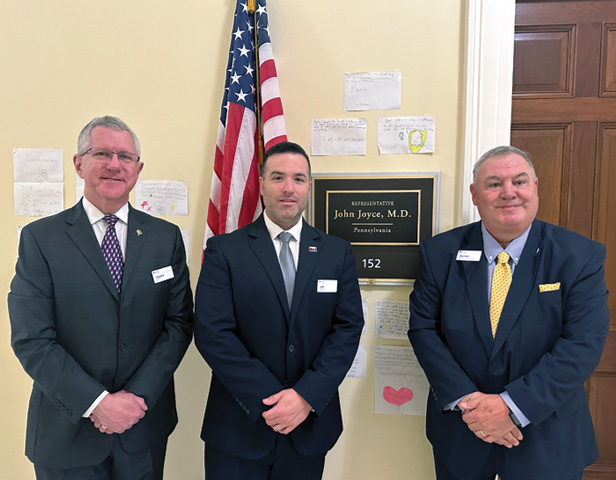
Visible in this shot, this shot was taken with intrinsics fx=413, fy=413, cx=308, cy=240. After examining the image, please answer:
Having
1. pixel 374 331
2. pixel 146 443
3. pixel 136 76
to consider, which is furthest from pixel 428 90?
pixel 146 443

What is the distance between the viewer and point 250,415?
1.48 meters

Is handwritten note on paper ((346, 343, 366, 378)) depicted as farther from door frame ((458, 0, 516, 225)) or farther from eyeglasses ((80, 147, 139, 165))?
eyeglasses ((80, 147, 139, 165))

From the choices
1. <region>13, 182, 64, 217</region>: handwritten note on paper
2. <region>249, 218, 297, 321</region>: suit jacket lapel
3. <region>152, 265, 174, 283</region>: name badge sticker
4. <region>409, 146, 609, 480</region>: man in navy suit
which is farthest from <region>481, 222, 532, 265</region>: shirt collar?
<region>13, 182, 64, 217</region>: handwritten note on paper

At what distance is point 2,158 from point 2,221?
34cm

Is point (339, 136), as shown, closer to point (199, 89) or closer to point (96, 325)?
point (199, 89)

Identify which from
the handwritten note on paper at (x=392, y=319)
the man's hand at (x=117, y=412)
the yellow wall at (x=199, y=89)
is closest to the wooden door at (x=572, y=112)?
the yellow wall at (x=199, y=89)

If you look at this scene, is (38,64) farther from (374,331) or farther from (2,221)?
(374,331)

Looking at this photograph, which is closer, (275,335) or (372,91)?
(275,335)

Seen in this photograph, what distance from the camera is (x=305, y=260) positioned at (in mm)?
1589

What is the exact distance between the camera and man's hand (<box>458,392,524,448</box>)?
1.44 m

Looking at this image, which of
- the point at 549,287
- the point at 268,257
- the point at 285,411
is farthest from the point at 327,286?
the point at 549,287

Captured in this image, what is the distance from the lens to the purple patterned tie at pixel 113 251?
149 cm

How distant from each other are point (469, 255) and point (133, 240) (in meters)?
1.29

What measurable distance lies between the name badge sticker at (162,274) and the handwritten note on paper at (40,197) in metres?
1.06
